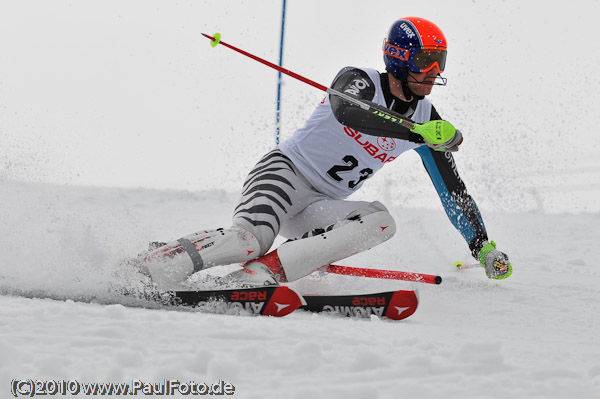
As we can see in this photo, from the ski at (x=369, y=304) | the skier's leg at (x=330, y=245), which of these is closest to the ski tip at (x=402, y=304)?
the ski at (x=369, y=304)

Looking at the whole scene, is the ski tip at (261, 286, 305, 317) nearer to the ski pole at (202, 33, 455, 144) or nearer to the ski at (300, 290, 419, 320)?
the ski at (300, 290, 419, 320)

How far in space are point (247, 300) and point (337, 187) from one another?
101 centimetres

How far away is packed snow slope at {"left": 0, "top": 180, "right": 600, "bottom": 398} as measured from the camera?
1.67m

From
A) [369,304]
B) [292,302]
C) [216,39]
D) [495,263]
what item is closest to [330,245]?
[369,304]

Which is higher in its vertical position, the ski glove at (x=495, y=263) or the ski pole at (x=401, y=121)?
the ski pole at (x=401, y=121)

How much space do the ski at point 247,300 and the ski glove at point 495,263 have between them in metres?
1.33

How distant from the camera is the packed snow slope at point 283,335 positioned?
5.49ft

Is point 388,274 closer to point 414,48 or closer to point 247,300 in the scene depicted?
point 247,300

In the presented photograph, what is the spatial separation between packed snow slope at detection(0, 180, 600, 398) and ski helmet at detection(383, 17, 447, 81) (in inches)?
46.1

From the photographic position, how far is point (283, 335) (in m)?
2.04

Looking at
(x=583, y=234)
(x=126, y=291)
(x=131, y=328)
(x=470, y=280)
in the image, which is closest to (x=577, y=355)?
(x=131, y=328)

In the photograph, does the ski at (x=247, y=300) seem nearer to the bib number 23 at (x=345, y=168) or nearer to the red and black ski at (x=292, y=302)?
the red and black ski at (x=292, y=302)

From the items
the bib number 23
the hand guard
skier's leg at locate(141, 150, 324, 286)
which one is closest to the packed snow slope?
skier's leg at locate(141, 150, 324, 286)

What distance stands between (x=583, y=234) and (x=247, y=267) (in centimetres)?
495
